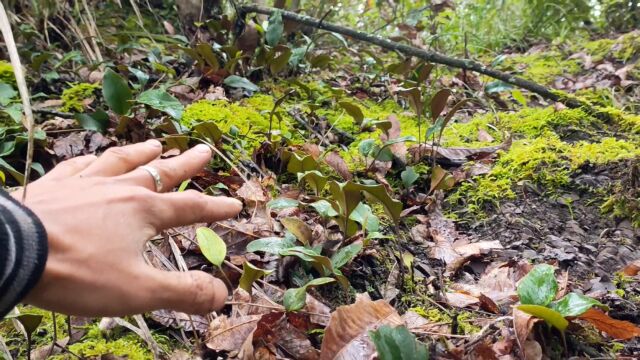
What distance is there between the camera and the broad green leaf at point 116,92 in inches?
88.9

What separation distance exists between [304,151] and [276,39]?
1138 millimetres

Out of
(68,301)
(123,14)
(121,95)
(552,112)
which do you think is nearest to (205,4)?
(123,14)

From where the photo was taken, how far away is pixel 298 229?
173 centimetres

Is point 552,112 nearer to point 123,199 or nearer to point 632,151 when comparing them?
point 632,151

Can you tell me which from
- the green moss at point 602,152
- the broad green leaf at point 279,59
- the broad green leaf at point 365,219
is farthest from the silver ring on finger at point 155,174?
the broad green leaf at point 279,59

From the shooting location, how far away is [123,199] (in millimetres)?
1068

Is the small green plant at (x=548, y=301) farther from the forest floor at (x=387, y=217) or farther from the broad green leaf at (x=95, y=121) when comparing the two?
the broad green leaf at (x=95, y=121)

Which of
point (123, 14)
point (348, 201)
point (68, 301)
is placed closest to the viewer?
point (68, 301)

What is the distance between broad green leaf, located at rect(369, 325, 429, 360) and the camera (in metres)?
1.18


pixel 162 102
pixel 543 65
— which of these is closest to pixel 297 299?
pixel 162 102

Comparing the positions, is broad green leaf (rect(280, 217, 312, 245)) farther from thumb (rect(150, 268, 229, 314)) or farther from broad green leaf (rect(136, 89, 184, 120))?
broad green leaf (rect(136, 89, 184, 120))

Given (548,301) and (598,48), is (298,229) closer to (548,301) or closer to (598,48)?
(548,301)

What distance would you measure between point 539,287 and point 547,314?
96 millimetres

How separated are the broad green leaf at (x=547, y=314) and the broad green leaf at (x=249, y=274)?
68 centimetres
